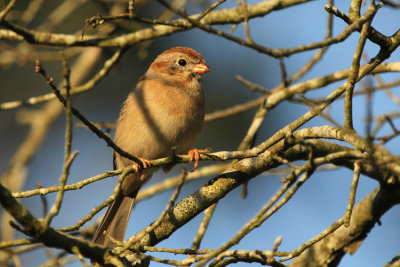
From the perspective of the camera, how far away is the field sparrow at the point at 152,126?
519 cm

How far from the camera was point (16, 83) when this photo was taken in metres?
10.5

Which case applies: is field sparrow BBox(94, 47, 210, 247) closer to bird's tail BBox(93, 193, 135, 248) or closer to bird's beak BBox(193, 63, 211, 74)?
bird's tail BBox(93, 193, 135, 248)

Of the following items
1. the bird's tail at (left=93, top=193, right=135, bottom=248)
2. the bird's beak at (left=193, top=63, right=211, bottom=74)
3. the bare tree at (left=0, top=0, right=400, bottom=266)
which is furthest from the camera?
the bird's beak at (left=193, top=63, right=211, bottom=74)

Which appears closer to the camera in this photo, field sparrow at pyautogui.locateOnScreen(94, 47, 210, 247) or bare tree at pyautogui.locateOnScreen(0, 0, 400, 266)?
bare tree at pyautogui.locateOnScreen(0, 0, 400, 266)

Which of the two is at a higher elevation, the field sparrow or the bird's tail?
the field sparrow

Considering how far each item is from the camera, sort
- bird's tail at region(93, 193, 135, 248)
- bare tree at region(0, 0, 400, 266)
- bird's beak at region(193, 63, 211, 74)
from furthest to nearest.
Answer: bird's beak at region(193, 63, 211, 74)
bird's tail at region(93, 193, 135, 248)
bare tree at region(0, 0, 400, 266)

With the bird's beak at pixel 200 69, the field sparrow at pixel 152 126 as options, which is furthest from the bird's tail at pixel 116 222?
the bird's beak at pixel 200 69

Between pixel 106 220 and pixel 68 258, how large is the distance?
0.48 metres

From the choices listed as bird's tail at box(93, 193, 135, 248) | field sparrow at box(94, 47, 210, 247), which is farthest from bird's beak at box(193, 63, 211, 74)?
bird's tail at box(93, 193, 135, 248)

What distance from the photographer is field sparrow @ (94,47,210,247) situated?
519cm

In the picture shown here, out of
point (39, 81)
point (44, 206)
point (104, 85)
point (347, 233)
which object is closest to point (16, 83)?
point (39, 81)

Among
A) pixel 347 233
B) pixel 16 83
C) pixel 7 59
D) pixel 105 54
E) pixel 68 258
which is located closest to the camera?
pixel 347 233

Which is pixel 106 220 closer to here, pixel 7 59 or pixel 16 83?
pixel 7 59

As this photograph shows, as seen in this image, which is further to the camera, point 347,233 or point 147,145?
point 147,145
